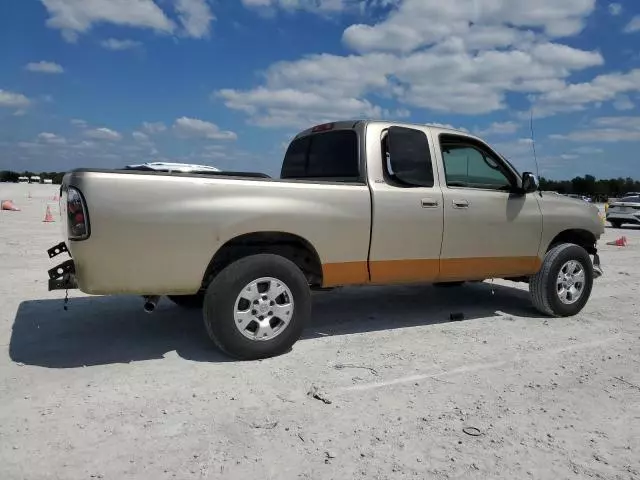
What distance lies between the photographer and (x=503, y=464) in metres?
2.81

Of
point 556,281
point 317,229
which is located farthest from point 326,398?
point 556,281

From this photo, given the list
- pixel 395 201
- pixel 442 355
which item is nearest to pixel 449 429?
pixel 442 355

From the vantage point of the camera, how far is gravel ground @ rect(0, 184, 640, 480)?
110 inches

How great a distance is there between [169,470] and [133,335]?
2.44 m

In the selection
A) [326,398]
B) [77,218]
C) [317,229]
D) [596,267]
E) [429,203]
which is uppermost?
[429,203]

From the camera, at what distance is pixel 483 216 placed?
5434mm

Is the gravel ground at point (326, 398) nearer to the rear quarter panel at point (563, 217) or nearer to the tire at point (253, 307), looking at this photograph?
the tire at point (253, 307)

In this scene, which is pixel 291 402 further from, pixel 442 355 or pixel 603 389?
pixel 603 389

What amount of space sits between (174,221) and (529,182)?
12.3 ft

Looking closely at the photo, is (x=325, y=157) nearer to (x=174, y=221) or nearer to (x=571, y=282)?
(x=174, y=221)

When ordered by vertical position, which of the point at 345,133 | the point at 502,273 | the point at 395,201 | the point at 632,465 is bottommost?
the point at 632,465

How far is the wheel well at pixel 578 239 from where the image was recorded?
627cm

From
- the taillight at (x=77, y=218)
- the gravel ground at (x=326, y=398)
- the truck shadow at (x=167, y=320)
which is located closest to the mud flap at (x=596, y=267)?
the gravel ground at (x=326, y=398)

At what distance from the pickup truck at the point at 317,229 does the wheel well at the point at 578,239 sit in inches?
1.1
